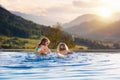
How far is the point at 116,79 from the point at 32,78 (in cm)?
366

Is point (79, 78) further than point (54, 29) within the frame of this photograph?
No

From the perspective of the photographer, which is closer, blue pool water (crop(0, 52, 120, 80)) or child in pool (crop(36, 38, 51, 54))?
blue pool water (crop(0, 52, 120, 80))

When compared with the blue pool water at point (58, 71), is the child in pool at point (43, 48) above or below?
above

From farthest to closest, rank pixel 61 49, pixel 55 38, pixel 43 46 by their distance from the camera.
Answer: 1. pixel 55 38
2. pixel 61 49
3. pixel 43 46

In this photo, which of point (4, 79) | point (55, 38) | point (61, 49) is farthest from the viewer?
point (55, 38)

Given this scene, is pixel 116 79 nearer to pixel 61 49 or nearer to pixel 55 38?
pixel 61 49

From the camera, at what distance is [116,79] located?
→ 487 inches

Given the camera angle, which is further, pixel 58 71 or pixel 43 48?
pixel 43 48

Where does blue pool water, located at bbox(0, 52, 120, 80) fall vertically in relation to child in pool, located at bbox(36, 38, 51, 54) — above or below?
below

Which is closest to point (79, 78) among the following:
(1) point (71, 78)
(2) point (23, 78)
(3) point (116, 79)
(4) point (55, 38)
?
(1) point (71, 78)

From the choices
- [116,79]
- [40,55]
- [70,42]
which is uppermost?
[70,42]

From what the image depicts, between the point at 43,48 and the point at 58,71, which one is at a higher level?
the point at 43,48

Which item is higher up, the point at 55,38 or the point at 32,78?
the point at 55,38

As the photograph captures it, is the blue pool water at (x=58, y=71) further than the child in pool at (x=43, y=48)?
No
